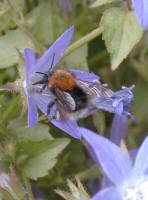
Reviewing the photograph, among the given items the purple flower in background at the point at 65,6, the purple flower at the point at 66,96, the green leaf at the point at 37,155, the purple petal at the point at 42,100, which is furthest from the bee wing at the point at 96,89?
the purple flower in background at the point at 65,6

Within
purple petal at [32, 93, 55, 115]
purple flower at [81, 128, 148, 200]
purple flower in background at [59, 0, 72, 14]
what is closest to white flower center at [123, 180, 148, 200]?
purple flower at [81, 128, 148, 200]

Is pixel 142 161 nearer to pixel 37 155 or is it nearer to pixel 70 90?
pixel 70 90

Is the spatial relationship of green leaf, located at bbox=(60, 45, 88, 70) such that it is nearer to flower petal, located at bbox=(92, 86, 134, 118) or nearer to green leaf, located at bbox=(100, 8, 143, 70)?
green leaf, located at bbox=(100, 8, 143, 70)

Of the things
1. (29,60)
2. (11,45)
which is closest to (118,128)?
(29,60)

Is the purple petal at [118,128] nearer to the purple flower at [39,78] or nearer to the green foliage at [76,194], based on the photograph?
the purple flower at [39,78]

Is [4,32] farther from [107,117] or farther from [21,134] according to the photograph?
[107,117]

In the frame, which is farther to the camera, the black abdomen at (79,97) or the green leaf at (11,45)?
the green leaf at (11,45)
